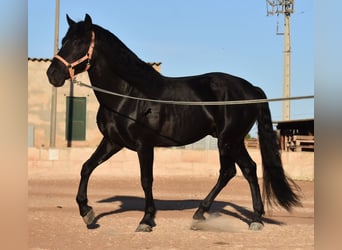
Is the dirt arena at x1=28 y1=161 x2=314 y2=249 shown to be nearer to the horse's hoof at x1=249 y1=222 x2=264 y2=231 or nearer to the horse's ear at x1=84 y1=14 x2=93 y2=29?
the horse's hoof at x1=249 y1=222 x2=264 y2=231

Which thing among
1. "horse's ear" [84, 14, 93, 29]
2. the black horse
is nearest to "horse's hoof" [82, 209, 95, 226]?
the black horse

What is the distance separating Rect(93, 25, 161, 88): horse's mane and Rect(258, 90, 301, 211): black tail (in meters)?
1.73

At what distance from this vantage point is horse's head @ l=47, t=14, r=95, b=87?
550cm

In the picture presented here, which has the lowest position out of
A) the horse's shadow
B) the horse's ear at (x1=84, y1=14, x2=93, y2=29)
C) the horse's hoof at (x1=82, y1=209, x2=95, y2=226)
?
the horse's shadow

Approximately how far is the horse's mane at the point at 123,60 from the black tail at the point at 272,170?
5.67ft

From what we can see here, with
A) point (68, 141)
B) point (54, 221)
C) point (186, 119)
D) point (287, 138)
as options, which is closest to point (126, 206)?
point (54, 221)

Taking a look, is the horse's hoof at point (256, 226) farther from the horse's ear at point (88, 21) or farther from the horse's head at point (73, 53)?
the horse's ear at point (88, 21)

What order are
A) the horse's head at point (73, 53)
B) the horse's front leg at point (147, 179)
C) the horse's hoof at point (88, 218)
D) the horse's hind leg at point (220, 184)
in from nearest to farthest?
the horse's head at point (73, 53) → the horse's front leg at point (147, 179) → the horse's hoof at point (88, 218) → the horse's hind leg at point (220, 184)

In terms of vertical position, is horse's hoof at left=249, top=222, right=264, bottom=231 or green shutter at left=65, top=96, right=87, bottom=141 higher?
green shutter at left=65, top=96, right=87, bottom=141

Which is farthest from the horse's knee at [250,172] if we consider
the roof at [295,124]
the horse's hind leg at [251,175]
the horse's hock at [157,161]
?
the roof at [295,124]

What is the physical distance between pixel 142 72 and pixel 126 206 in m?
2.95

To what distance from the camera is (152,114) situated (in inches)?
229

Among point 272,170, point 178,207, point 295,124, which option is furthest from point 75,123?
point 272,170

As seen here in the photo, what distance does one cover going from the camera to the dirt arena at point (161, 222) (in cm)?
489
